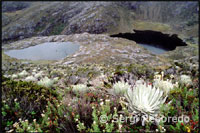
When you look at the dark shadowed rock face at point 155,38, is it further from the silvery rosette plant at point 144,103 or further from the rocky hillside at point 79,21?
the silvery rosette plant at point 144,103

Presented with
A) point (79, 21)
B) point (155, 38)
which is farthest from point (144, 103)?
point (155, 38)

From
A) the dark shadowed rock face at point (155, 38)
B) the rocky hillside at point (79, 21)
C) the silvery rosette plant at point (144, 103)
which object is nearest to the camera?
the silvery rosette plant at point (144, 103)

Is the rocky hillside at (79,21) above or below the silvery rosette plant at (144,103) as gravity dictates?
above

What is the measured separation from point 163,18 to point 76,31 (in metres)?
61.1

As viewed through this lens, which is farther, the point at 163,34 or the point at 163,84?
the point at 163,34

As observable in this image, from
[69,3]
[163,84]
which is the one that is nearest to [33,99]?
[163,84]

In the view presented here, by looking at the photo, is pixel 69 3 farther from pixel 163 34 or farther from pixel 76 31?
pixel 163 34

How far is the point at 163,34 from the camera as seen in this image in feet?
215

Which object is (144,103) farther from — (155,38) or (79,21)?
(155,38)

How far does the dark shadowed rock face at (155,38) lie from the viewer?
184 ft

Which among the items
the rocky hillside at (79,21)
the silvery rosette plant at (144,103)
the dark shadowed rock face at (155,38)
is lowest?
the silvery rosette plant at (144,103)

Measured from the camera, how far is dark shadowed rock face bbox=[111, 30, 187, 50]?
56.1m

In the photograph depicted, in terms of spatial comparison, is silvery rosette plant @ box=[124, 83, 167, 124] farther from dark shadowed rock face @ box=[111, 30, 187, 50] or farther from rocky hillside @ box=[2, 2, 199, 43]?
rocky hillside @ box=[2, 2, 199, 43]

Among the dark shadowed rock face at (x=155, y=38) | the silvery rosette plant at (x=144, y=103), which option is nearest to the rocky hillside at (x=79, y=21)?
the dark shadowed rock face at (x=155, y=38)
